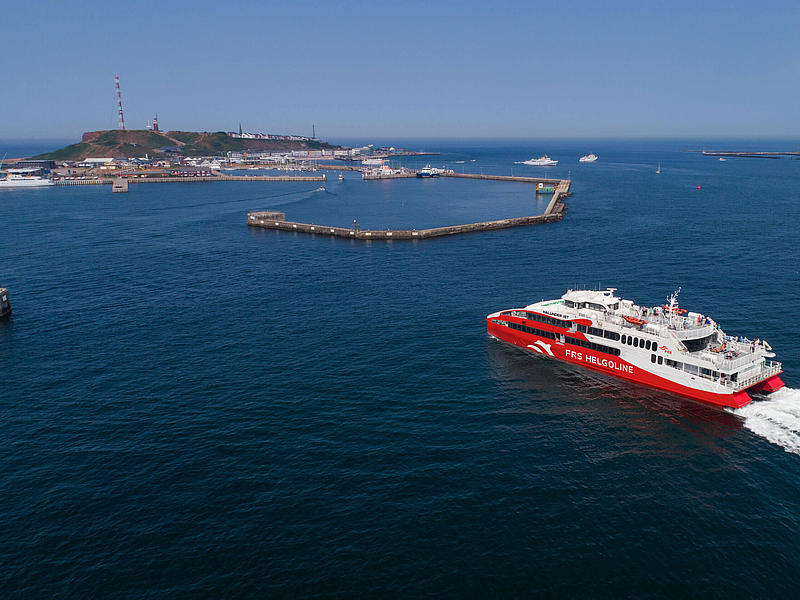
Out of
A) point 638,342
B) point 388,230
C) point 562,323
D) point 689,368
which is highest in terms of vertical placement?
point 388,230

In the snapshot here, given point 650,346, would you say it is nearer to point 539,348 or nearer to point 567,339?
point 567,339

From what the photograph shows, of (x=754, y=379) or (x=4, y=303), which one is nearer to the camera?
(x=754, y=379)

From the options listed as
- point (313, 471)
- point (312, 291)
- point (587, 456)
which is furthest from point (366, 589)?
point (312, 291)

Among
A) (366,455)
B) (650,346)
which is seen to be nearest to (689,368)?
(650,346)

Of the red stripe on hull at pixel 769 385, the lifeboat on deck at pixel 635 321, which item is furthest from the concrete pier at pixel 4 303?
the red stripe on hull at pixel 769 385

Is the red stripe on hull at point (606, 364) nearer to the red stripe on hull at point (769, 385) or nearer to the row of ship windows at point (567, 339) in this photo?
the row of ship windows at point (567, 339)

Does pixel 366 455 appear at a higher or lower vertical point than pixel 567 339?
lower

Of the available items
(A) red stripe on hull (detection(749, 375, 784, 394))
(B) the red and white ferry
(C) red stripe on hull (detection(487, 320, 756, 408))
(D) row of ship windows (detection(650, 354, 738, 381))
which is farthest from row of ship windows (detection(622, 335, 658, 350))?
(A) red stripe on hull (detection(749, 375, 784, 394))

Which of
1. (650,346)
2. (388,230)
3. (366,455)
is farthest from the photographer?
(388,230)
